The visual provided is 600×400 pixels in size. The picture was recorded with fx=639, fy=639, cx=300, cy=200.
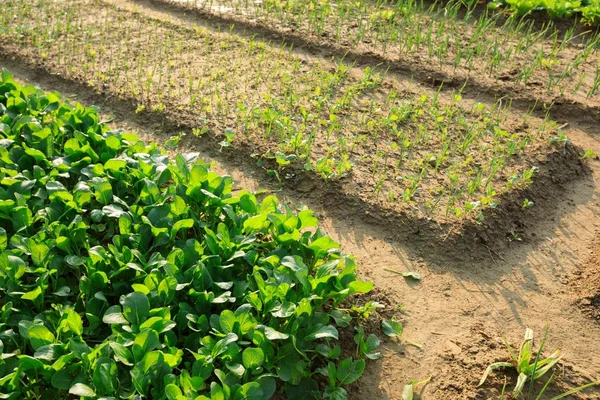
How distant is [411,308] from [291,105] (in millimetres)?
2006

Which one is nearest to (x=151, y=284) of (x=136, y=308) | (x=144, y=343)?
(x=136, y=308)

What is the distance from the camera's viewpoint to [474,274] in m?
3.53

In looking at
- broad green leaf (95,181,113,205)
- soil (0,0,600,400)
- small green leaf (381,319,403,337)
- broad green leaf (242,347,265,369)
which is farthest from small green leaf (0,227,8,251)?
small green leaf (381,319,403,337)

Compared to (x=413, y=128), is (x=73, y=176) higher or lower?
lower

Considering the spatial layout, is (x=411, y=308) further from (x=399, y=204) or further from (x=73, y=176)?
(x=73, y=176)

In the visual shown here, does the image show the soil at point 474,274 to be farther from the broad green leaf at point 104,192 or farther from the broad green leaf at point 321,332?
the broad green leaf at point 104,192

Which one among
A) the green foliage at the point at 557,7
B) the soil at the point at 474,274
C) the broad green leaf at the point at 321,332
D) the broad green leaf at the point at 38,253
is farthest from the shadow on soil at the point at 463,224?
the green foliage at the point at 557,7

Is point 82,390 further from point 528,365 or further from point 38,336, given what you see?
point 528,365

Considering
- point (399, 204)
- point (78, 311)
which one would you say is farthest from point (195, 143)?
point (78, 311)

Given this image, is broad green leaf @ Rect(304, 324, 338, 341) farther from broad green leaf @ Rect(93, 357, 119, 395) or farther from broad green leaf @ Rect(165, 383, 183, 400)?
broad green leaf @ Rect(93, 357, 119, 395)

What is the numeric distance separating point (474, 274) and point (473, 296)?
0.18 m

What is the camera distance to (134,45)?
5.66 m

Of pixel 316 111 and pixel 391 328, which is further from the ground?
pixel 316 111

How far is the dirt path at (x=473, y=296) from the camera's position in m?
2.95
